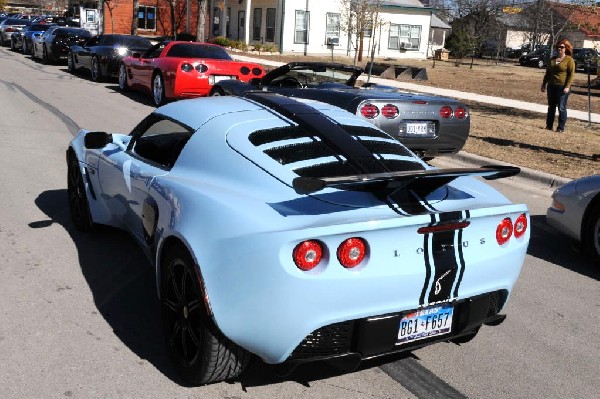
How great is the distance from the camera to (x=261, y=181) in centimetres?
354

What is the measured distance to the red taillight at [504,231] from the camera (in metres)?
3.52

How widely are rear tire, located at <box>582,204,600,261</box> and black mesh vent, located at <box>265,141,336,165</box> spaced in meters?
3.16

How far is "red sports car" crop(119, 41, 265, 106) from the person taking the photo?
1382 cm

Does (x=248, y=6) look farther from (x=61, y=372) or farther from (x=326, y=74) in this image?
(x=61, y=372)

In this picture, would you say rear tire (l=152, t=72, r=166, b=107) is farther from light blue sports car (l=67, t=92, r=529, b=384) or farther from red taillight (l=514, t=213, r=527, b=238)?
red taillight (l=514, t=213, r=527, b=238)

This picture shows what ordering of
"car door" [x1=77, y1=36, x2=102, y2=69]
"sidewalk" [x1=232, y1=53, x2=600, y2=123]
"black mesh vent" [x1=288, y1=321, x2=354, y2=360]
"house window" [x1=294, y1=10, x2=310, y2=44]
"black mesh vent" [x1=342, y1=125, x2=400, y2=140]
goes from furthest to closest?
"house window" [x1=294, y1=10, x2=310, y2=44], "car door" [x1=77, y1=36, x2=102, y2=69], "sidewalk" [x1=232, y1=53, x2=600, y2=123], "black mesh vent" [x1=342, y1=125, x2=400, y2=140], "black mesh vent" [x1=288, y1=321, x2=354, y2=360]

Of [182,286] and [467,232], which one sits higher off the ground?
[467,232]

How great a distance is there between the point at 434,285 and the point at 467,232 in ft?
1.06

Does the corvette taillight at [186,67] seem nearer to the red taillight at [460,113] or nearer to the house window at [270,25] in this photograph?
the red taillight at [460,113]

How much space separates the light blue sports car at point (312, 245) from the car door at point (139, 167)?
63 millimetres

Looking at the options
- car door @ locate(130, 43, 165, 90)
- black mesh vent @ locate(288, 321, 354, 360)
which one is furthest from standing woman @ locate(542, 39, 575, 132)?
black mesh vent @ locate(288, 321, 354, 360)

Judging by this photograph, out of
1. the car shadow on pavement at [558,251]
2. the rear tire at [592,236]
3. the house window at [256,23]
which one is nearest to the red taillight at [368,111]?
the car shadow on pavement at [558,251]

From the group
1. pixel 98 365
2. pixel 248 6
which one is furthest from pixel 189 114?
pixel 248 6

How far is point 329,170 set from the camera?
3.64m
